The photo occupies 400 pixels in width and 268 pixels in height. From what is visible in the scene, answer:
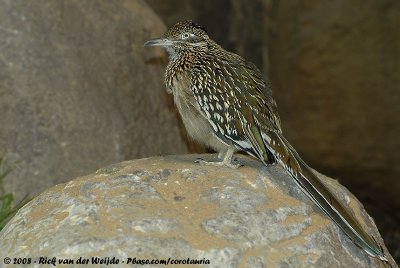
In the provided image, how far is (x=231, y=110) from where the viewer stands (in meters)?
7.46

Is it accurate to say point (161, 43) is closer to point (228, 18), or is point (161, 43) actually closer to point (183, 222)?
point (183, 222)

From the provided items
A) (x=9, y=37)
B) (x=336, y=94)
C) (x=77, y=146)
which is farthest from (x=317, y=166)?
(x=9, y=37)

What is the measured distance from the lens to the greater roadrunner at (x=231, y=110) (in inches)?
279

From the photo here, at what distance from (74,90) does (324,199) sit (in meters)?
3.86

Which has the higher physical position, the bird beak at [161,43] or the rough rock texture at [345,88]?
the bird beak at [161,43]

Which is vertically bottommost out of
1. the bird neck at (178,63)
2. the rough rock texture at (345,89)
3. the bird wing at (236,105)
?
the rough rock texture at (345,89)

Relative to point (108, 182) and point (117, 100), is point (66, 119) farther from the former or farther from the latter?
point (108, 182)

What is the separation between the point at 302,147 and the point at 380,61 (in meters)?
1.53

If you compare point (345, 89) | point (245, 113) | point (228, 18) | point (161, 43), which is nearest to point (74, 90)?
point (161, 43)

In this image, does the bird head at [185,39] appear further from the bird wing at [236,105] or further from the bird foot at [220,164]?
the bird foot at [220,164]

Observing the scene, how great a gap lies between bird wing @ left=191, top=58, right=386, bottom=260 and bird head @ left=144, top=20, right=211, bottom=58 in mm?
452

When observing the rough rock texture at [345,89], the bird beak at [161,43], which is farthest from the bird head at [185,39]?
the rough rock texture at [345,89]

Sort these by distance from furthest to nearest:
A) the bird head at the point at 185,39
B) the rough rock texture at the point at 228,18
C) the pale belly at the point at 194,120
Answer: the rough rock texture at the point at 228,18, the bird head at the point at 185,39, the pale belly at the point at 194,120

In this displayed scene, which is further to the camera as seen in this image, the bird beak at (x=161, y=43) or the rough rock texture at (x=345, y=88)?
the rough rock texture at (x=345, y=88)
